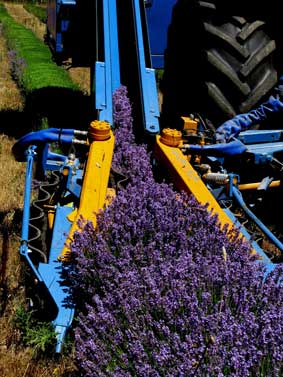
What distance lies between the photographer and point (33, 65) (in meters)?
12.0

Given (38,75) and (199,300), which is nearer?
(199,300)

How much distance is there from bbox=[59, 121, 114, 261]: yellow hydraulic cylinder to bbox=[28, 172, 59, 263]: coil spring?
8.3 inches

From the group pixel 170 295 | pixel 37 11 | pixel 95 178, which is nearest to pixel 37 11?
pixel 37 11

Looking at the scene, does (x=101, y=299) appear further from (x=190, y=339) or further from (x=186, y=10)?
(x=186, y=10)

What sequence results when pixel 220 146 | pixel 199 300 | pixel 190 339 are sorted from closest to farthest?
pixel 190 339, pixel 199 300, pixel 220 146

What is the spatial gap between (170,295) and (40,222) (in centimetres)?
136

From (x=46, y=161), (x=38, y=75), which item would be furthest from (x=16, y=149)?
(x=38, y=75)

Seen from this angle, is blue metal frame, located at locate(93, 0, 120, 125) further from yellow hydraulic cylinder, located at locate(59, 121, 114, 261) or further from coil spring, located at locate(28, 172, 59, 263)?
coil spring, located at locate(28, 172, 59, 263)

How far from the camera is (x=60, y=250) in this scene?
301 cm

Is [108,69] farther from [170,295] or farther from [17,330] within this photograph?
[170,295]

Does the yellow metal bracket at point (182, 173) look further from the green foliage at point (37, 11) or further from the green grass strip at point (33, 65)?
the green foliage at point (37, 11)

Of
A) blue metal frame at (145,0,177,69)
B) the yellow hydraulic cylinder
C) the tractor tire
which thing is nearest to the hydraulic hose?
the yellow hydraulic cylinder

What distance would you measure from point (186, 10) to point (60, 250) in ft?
8.13

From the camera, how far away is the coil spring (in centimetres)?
315
